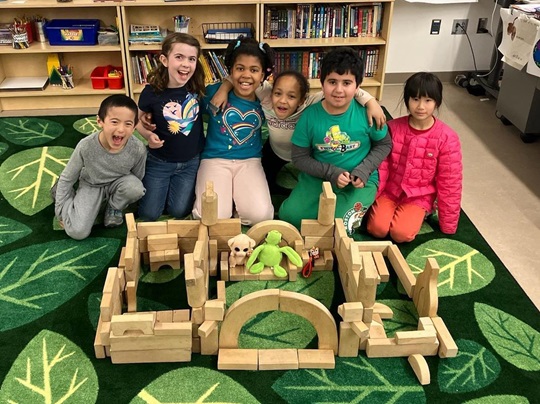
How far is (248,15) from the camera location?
340cm

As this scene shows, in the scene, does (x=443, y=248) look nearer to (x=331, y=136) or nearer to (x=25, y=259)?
(x=331, y=136)

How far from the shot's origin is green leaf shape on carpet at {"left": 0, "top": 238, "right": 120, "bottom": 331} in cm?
182

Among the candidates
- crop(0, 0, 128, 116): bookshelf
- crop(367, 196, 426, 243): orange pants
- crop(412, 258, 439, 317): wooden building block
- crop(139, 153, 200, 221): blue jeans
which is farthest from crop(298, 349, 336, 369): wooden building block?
crop(0, 0, 128, 116): bookshelf

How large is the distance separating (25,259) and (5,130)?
1.26m

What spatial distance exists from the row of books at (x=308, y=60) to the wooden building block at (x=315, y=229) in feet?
5.55

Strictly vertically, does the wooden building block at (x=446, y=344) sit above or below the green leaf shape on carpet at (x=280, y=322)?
above

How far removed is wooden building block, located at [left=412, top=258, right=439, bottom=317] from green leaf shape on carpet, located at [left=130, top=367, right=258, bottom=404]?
616mm

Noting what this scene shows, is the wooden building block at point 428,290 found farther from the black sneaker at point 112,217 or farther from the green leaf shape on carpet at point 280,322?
the black sneaker at point 112,217

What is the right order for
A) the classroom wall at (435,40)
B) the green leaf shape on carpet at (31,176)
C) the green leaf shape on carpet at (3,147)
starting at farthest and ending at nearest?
the classroom wall at (435,40) → the green leaf shape on carpet at (3,147) → the green leaf shape on carpet at (31,176)

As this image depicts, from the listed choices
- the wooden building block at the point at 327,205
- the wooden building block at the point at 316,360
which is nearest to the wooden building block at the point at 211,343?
the wooden building block at the point at 316,360

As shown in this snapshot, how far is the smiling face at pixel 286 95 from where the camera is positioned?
2.18 m

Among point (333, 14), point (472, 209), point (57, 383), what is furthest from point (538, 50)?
point (57, 383)

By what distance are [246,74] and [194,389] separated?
3.87 feet

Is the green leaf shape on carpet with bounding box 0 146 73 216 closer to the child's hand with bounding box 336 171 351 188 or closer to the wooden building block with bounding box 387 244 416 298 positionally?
the child's hand with bounding box 336 171 351 188
